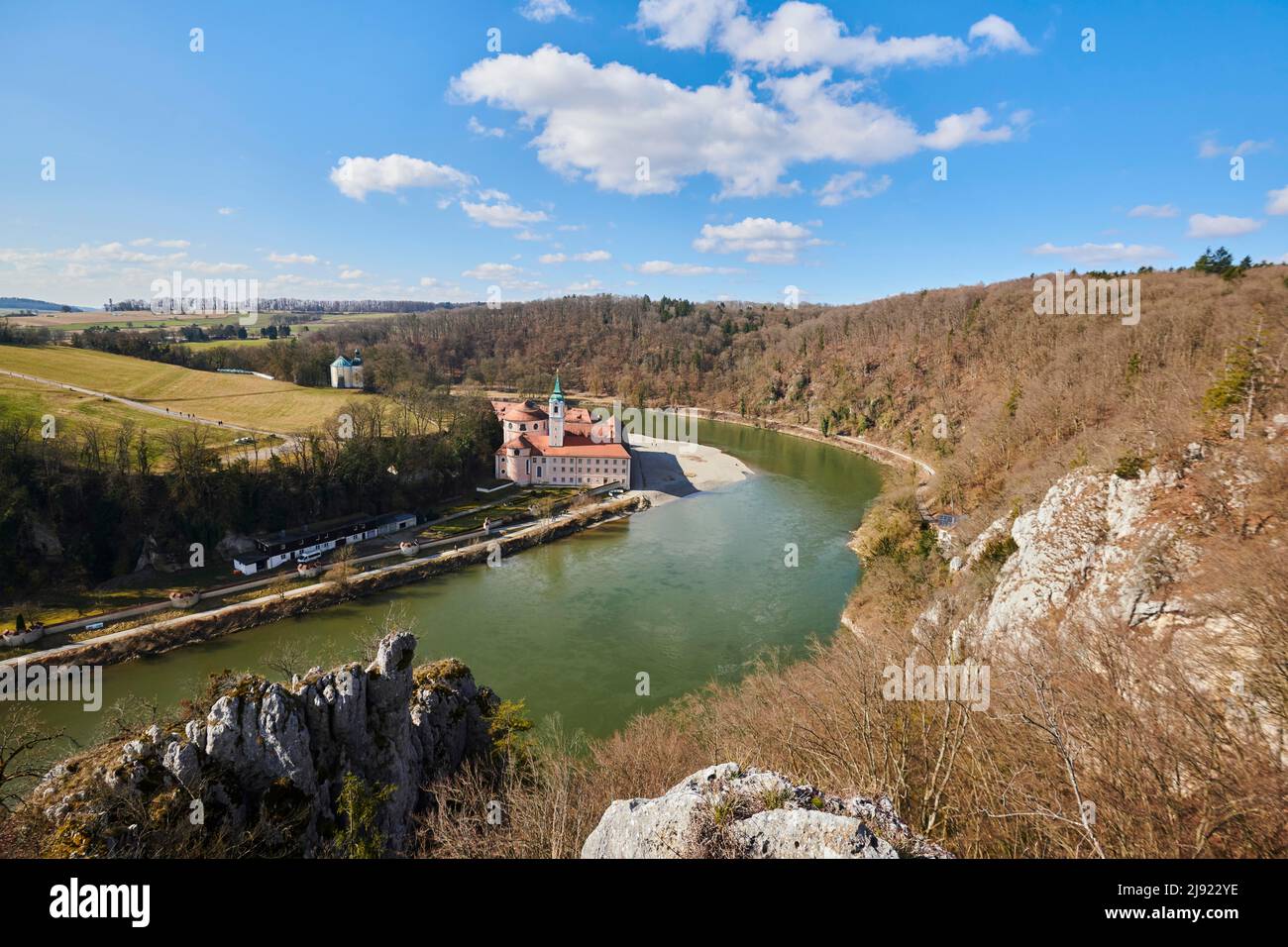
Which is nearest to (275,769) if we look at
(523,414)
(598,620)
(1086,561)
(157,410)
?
(598,620)

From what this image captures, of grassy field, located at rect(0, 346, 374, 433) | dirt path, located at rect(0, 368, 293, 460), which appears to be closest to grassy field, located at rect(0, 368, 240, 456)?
dirt path, located at rect(0, 368, 293, 460)

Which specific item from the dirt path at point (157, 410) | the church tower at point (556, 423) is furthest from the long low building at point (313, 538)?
the church tower at point (556, 423)

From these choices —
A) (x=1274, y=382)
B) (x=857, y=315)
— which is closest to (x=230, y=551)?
(x=1274, y=382)

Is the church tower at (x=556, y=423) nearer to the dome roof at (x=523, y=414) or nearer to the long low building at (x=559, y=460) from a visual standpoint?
the long low building at (x=559, y=460)

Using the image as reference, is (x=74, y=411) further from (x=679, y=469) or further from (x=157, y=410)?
(x=679, y=469)

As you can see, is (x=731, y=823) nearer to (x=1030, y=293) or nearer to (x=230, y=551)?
(x=230, y=551)

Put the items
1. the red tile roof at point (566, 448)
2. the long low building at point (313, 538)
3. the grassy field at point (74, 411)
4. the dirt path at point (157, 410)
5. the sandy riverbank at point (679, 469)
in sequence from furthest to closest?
the sandy riverbank at point (679, 469) < the red tile roof at point (566, 448) < the dirt path at point (157, 410) < the grassy field at point (74, 411) < the long low building at point (313, 538)

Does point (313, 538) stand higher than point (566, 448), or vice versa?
point (566, 448)
